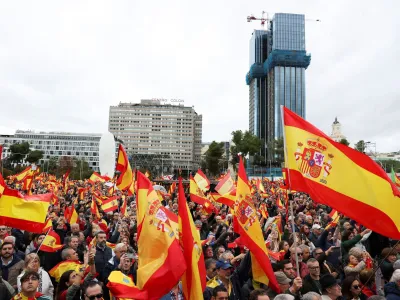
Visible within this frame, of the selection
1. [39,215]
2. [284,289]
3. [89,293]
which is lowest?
[284,289]

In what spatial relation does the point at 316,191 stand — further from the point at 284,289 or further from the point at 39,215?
the point at 39,215

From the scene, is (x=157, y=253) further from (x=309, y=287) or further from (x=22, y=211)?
(x=22, y=211)

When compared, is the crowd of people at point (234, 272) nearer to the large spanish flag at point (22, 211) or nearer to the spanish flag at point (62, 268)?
the spanish flag at point (62, 268)

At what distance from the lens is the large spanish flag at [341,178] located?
4543 mm

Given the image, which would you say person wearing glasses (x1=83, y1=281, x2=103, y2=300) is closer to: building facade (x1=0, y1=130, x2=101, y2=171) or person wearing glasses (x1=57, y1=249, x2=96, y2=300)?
person wearing glasses (x1=57, y1=249, x2=96, y2=300)

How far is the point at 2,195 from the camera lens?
6492 mm

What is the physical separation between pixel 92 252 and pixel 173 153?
136 meters

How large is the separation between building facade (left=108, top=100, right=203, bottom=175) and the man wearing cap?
135 meters

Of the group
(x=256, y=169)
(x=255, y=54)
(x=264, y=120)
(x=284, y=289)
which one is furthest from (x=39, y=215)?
(x=255, y=54)

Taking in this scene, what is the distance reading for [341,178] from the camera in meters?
4.90

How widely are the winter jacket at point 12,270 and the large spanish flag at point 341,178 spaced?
14.5 feet

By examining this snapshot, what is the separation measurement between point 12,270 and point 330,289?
4.72m

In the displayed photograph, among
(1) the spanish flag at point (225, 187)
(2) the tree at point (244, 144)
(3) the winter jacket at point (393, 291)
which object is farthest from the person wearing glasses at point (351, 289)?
(2) the tree at point (244, 144)

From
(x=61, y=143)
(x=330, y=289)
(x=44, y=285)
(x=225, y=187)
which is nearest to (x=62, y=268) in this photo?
(x=44, y=285)
